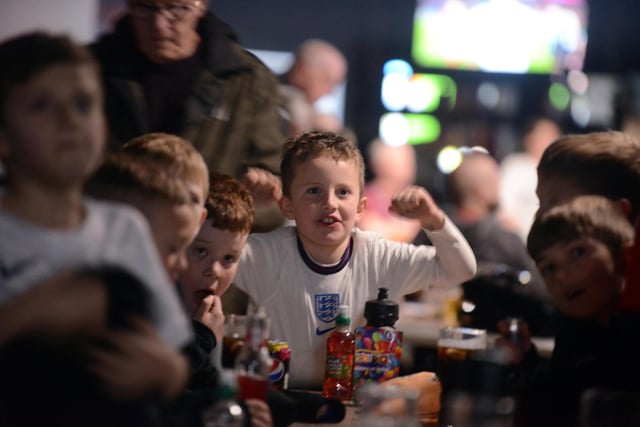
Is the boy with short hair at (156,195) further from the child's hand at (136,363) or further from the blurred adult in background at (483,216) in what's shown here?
the blurred adult in background at (483,216)

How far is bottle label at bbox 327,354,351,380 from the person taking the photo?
5.99 feet

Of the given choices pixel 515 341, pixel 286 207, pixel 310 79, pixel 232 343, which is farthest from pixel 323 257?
pixel 310 79

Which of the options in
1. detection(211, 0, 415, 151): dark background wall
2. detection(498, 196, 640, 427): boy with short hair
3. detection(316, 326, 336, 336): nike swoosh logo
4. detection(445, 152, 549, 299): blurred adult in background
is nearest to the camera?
detection(498, 196, 640, 427): boy with short hair

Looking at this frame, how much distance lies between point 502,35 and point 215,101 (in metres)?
5.52

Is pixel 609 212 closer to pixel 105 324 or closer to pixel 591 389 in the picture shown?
pixel 591 389

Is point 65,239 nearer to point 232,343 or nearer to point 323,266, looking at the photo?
point 232,343

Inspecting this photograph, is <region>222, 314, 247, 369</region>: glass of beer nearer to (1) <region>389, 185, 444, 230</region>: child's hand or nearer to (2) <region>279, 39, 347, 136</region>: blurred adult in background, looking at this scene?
(1) <region>389, 185, 444, 230</region>: child's hand

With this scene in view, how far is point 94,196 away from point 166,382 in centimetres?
29

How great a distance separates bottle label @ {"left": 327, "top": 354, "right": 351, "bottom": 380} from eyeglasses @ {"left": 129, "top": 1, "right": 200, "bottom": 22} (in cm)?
79

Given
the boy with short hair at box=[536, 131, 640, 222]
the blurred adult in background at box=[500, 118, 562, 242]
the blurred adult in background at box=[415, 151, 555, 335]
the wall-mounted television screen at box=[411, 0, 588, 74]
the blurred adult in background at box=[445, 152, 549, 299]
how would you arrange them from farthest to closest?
1. the wall-mounted television screen at box=[411, 0, 588, 74]
2. the blurred adult in background at box=[500, 118, 562, 242]
3. the blurred adult in background at box=[445, 152, 549, 299]
4. the blurred adult in background at box=[415, 151, 555, 335]
5. the boy with short hair at box=[536, 131, 640, 222]

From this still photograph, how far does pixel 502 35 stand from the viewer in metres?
7.14

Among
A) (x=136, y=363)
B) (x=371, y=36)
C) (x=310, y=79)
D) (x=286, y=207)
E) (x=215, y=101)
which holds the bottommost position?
(x=136, y=363)

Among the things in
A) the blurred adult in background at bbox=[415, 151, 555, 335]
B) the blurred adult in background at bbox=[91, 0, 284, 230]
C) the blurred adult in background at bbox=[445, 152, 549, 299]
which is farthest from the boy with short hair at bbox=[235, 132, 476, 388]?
the blurred adult in background at bbox=[445, 152, 549, 299]

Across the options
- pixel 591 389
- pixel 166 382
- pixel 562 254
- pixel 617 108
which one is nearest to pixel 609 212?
pixel 562 254
